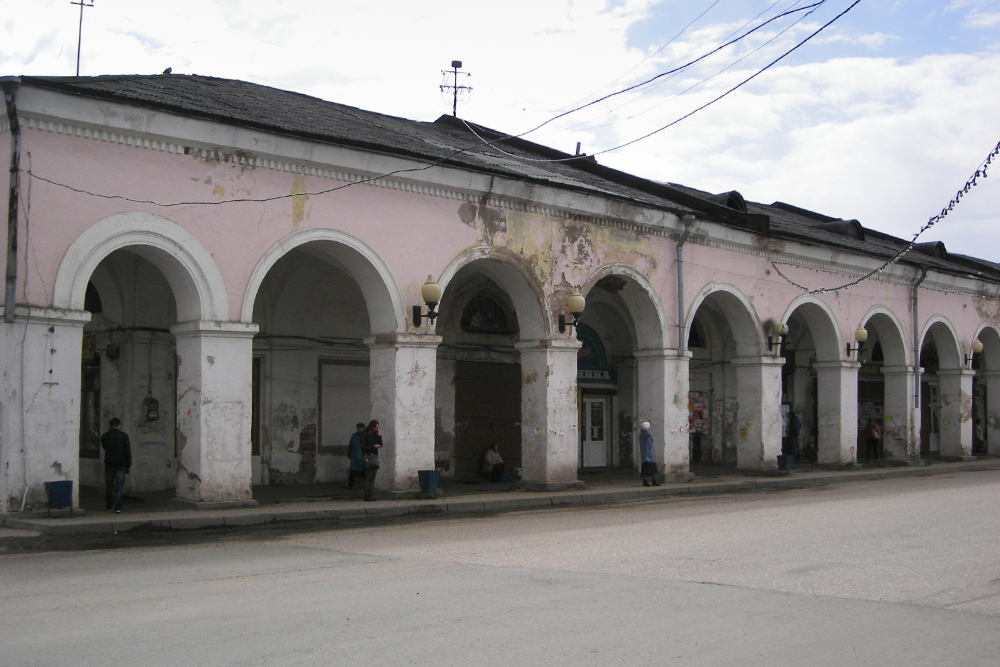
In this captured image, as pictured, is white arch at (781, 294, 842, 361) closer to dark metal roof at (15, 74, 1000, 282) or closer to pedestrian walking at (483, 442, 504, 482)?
dark metal roof at (15, 74, 1000, 282)

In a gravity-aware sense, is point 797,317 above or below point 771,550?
above

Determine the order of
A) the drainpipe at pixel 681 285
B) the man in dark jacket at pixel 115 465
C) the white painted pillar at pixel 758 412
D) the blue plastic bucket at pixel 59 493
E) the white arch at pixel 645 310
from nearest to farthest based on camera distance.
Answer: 1. the blue plastic bucket at pixel 59 493
2. the man in dark jacket at pixel 115 465
3. the white arch at pixel 645 310
4. the drainpipe at pixel 681 285
5. the white painted pillar at pixel 758 412

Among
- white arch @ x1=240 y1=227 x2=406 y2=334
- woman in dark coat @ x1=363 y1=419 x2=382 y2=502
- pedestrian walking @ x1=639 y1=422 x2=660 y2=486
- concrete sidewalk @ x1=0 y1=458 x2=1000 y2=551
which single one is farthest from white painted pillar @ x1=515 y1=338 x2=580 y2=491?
woman in dark coat @ x1=363 y1=419 x2=382 y2=502

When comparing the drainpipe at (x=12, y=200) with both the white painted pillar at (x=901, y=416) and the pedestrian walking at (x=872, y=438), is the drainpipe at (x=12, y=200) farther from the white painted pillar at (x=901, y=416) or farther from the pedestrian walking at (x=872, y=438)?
the white painted pillar at (x=901, y=416)

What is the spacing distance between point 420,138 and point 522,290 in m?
3.56

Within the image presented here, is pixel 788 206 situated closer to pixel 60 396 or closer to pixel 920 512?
pixel 920 512

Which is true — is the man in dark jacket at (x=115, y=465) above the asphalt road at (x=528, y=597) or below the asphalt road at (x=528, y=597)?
above

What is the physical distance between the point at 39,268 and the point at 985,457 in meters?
27.5

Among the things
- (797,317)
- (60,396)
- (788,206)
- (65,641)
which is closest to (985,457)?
(797,317)

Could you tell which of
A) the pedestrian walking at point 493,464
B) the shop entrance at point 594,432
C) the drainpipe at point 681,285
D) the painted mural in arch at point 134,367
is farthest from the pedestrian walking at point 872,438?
the painted mural in arch at point 134,367

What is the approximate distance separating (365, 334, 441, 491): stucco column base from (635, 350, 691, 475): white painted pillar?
18.8ft

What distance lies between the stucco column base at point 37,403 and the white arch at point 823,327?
56.0 feet

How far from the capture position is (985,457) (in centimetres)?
2953

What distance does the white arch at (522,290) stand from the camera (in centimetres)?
1695
